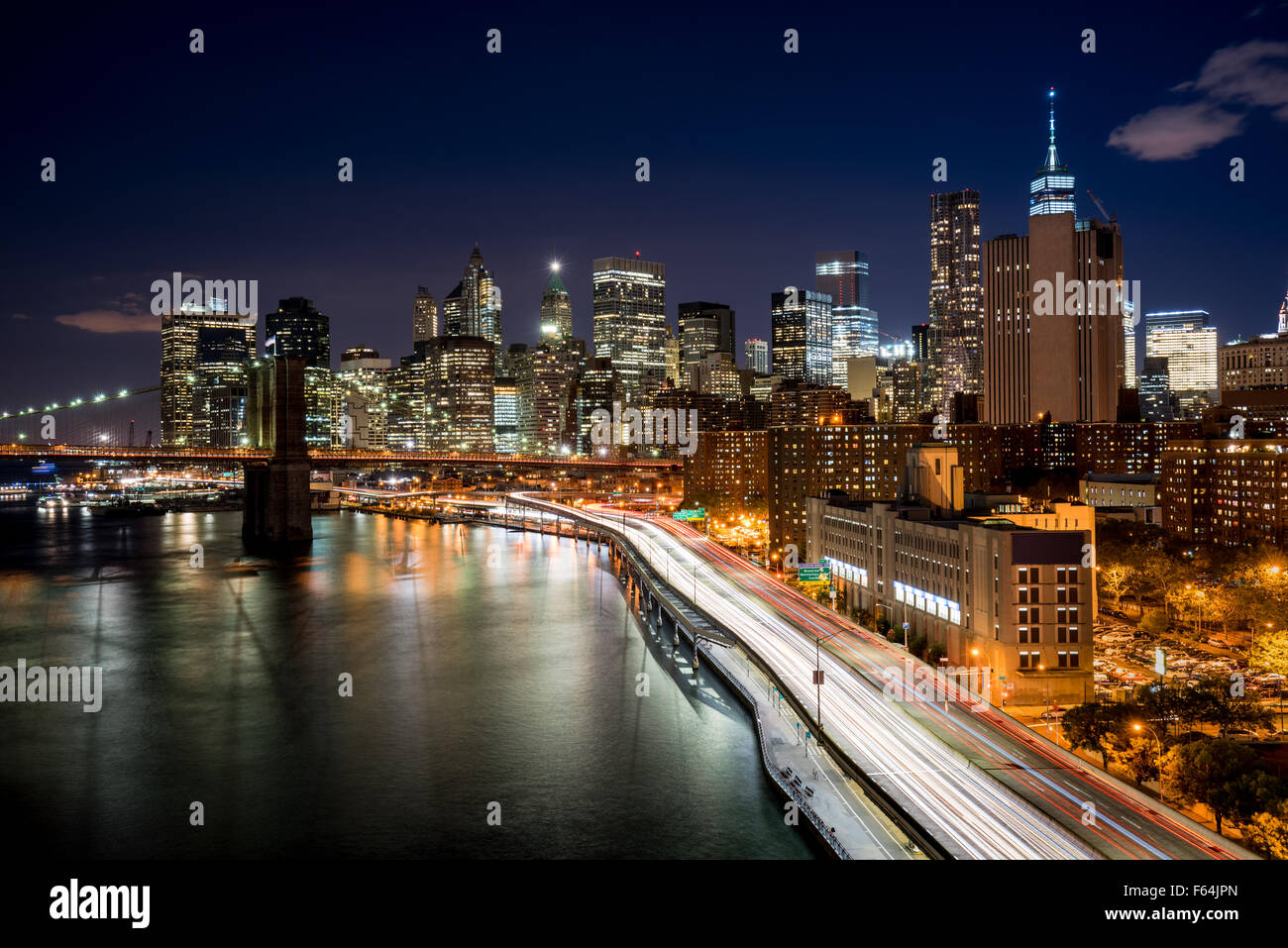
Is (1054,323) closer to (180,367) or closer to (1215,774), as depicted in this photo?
(1215,774)

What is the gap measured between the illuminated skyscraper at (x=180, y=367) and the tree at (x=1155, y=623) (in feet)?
367

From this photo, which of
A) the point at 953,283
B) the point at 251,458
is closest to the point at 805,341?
the point at 953,283

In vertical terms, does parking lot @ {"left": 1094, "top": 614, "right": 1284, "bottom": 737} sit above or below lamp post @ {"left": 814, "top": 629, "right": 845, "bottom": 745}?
below

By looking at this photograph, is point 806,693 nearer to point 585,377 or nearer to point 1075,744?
point 1075,744

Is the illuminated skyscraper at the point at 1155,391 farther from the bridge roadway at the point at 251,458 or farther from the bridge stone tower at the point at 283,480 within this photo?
the bridge stone tower at the point at 283,480

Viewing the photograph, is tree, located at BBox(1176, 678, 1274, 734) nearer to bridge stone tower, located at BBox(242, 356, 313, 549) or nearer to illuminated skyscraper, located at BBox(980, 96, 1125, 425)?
bridge stone tower, located at BBox(242, 356, 313, 549)

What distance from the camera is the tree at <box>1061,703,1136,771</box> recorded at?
51.6ft

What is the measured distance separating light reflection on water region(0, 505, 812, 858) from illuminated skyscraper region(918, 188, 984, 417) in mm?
100061

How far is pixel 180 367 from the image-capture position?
129000 mm

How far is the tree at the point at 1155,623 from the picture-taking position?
26.4 metres

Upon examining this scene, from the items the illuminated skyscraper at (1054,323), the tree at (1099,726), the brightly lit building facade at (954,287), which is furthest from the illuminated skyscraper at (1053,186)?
the tree at (1099,726)

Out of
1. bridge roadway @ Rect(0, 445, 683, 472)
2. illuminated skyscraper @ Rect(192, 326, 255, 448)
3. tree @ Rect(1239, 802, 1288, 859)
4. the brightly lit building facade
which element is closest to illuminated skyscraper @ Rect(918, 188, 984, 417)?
the brightly lit building facade

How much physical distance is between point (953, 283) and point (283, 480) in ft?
361
